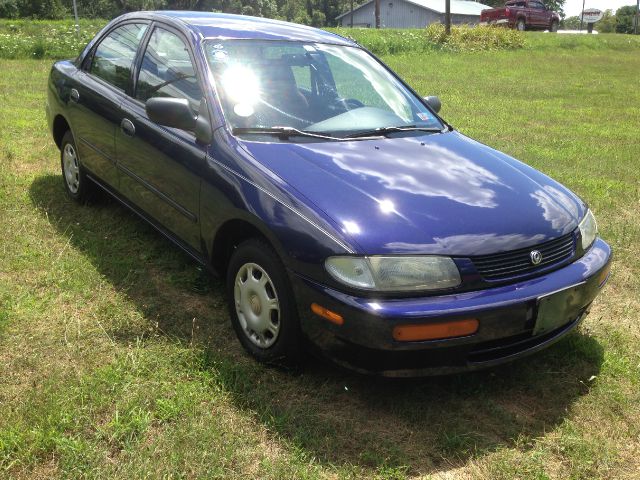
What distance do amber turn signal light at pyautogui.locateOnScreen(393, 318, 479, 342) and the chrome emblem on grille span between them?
16.6 inches

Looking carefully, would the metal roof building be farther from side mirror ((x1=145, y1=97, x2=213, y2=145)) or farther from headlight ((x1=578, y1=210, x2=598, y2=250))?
side mirror ((x1=145, y1=97, x2=213, y2=145))

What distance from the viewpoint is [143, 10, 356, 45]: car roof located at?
3.71m

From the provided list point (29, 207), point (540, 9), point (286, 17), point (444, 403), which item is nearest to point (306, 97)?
point (444, 403)

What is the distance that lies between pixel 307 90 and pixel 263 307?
137cm

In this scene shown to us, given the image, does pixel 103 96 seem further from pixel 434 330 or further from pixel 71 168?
pixel 434 330

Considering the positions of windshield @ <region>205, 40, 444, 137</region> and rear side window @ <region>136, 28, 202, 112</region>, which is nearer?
windshield @ <region>205, 40, 444, 137</region>

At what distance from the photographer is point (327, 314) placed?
2.49m

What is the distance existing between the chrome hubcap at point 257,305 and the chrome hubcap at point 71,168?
255 centimetres

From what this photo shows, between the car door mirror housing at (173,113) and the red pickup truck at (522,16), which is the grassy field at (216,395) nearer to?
the car door mirror housing at (173,113)

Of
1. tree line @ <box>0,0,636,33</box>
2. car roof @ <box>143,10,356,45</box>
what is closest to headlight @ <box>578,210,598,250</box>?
car roof @ <box>143,10,356,45</box>

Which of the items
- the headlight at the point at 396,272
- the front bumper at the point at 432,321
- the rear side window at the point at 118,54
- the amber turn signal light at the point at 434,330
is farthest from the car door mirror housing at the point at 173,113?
the amber turn signal light at the point at 434,330

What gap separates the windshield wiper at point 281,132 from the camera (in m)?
3.17

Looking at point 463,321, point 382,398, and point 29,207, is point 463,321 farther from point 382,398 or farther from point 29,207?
point 29,207

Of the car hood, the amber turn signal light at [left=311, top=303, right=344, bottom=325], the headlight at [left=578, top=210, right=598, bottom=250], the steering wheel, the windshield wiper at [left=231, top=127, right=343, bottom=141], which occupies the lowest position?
the amber turn signal light at [left=311, top=303, right=344, bottom=325]
